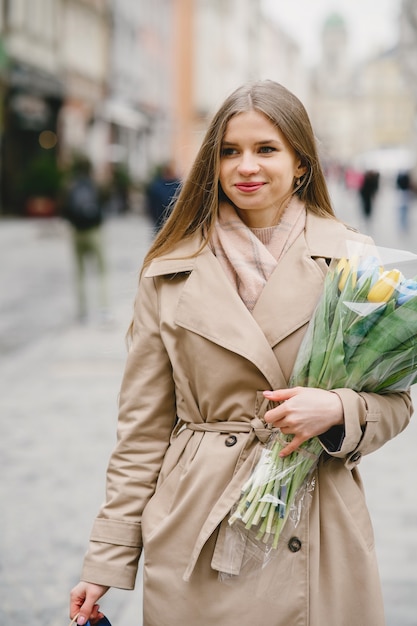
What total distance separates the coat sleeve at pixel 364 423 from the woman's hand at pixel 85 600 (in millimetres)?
669

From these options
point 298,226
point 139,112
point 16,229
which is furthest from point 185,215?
point 139,112

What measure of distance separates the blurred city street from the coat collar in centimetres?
35

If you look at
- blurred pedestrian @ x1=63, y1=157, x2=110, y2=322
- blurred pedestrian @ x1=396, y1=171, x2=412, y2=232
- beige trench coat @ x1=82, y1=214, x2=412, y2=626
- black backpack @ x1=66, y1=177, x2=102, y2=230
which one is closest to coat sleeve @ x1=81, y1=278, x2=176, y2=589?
beige trench coat @ x1=82, y1=214, x2=412, y2=626

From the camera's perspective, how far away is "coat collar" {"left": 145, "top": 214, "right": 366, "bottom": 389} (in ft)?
6.66

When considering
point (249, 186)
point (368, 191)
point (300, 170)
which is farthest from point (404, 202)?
point (249, 186)

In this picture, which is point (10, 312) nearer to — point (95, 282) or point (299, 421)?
point (95, 282)

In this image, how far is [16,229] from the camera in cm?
2038

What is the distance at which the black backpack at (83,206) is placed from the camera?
1062 cm

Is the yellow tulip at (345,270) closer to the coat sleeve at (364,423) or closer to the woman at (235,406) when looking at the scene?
the woman at (235,406)

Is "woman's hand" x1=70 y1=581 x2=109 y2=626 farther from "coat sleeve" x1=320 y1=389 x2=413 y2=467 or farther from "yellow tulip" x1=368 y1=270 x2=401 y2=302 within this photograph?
"yellow tulip" x1=368 y1=270 x2=401 y2=302

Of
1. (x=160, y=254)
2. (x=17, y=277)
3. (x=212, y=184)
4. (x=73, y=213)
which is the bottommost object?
(x=17, y=277)

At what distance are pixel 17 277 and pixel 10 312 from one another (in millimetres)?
3427

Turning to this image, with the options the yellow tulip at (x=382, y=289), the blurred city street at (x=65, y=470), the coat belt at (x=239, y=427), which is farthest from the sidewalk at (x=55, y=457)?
the yellow tulip at (x=382, y=289)

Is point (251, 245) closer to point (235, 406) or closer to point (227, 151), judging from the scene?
point (227, 151)
